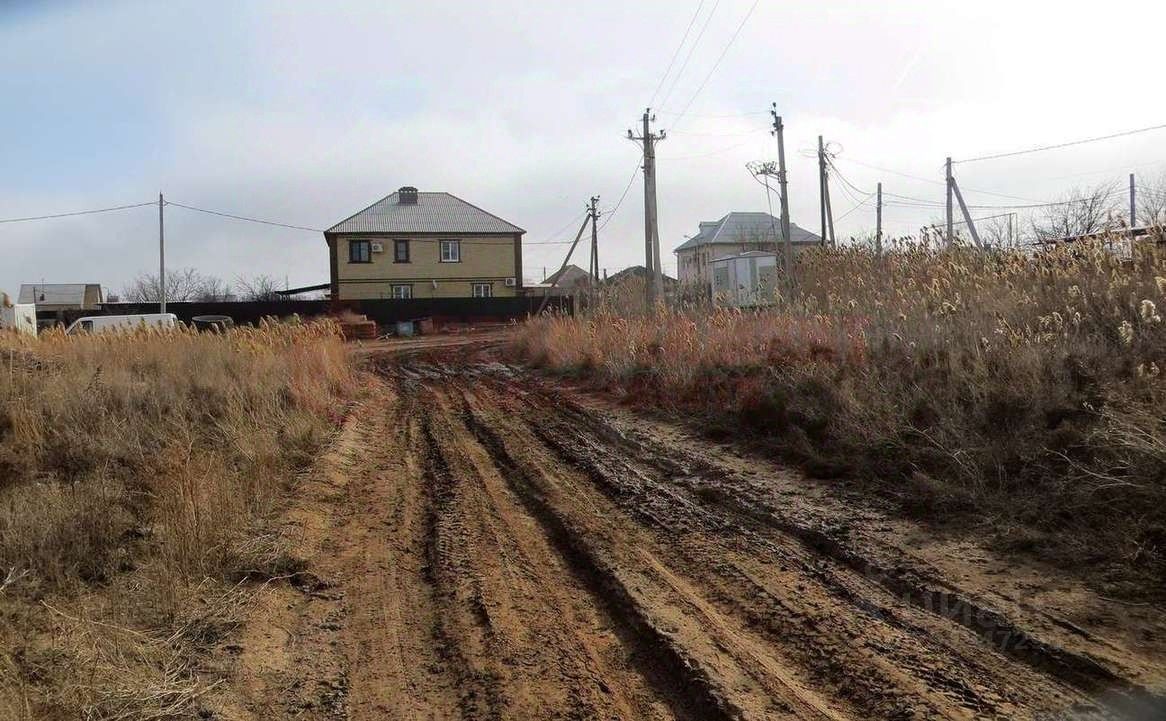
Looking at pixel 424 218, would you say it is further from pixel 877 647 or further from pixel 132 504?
pixel 877 647

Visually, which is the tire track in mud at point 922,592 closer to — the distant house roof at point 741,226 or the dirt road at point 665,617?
the dirt road at point 665,617

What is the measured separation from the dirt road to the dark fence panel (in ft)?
96.3

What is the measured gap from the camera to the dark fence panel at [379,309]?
36562 mm

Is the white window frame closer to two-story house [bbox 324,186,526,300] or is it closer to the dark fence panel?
two-story house [bbox 324,186,526,300]

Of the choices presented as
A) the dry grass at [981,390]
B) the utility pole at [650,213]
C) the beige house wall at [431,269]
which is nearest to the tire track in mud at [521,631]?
the dry grass at [981,390]

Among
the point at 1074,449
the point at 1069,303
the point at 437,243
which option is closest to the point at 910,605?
the point at 1074,449

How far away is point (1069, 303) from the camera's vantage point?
8.02 meters

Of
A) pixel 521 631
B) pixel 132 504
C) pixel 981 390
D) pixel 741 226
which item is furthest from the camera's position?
pixel 741 226

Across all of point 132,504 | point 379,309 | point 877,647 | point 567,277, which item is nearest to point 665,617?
point 877,647

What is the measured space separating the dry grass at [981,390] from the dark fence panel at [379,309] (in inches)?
979

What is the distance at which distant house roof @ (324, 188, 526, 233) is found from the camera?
4875 centimetres

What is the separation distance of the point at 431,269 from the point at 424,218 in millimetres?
3529

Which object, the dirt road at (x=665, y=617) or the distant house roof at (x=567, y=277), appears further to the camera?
the distant house roof at (x=567, y=277)

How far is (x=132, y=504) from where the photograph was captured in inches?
→ 254
